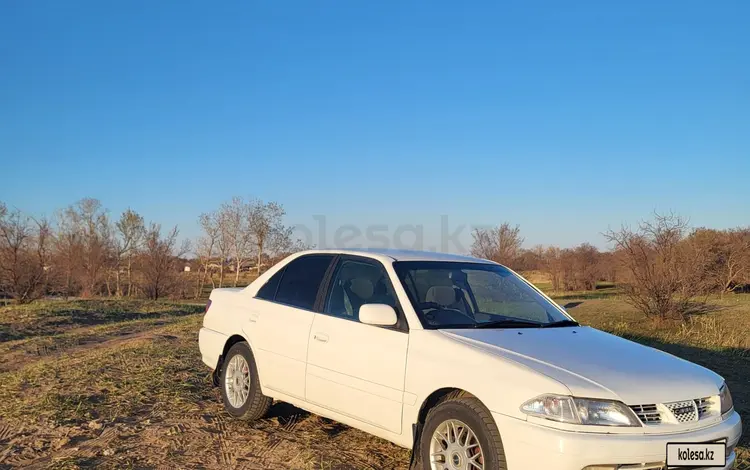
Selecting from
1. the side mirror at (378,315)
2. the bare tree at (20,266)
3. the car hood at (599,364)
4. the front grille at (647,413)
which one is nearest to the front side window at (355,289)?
the side mirror at (378,315)

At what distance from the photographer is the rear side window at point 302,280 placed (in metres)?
5.20

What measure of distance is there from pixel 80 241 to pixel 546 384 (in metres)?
43.1

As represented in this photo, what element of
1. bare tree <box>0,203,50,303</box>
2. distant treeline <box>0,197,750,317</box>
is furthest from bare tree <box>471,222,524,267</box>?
bare tree <box>0,203,50,303</box>

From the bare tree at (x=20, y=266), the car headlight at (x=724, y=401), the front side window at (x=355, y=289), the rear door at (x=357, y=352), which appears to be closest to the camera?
the car headlight at (x=724, y=401)

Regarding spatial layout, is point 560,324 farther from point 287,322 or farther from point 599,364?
point 287,322

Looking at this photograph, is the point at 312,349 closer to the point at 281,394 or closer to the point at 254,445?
the point at 281,394

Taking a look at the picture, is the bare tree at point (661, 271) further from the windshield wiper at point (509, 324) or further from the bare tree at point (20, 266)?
the bare tree at point (20, 266)

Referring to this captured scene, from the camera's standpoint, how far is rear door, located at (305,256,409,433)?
4.12m

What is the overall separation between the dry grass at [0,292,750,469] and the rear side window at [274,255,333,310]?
1.16m

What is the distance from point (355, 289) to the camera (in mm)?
4906

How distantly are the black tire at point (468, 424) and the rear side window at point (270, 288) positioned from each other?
2.33 meters

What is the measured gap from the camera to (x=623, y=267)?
1346cm

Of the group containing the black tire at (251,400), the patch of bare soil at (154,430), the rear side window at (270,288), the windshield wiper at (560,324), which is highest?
the rear side window at (270,288)

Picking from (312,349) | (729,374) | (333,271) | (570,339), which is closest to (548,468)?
(570,339)
